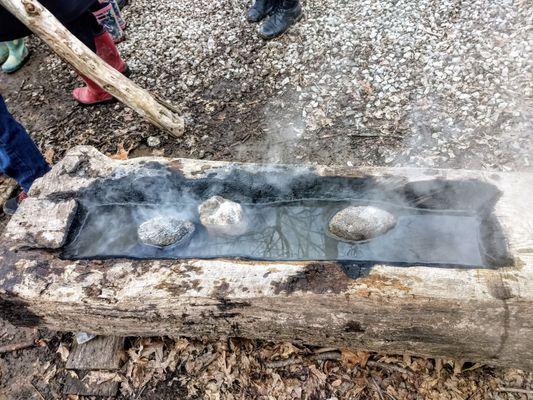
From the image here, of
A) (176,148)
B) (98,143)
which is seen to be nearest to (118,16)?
(98,143)

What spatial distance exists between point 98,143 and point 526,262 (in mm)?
3769

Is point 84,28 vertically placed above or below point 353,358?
above

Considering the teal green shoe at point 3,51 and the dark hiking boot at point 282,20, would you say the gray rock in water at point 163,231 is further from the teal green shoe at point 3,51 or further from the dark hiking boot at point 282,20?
the teal green shoe at point 3,51

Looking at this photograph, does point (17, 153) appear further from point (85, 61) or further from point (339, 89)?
point (339, 89)

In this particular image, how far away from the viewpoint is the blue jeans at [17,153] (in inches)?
119

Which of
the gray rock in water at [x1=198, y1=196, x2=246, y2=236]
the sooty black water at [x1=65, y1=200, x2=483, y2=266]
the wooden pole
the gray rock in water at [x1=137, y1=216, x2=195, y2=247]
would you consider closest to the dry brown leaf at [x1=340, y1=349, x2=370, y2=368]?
the sooty black water at [x1=65, y1=200, x2=483, y2=266]

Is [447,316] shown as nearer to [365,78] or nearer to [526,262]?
[526,262]

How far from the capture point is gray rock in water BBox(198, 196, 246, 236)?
253 cm

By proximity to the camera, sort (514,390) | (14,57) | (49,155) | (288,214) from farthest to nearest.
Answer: (14,57), (49,155), (288,214), (514,390)

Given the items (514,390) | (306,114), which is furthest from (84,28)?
(514,390)

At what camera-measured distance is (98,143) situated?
4.21 m

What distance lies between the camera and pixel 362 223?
241 cm

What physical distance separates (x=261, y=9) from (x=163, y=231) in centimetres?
323

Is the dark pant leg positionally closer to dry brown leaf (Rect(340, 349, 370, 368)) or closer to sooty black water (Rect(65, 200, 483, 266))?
sooty black water (Rect(65, 200, 483, 266))
